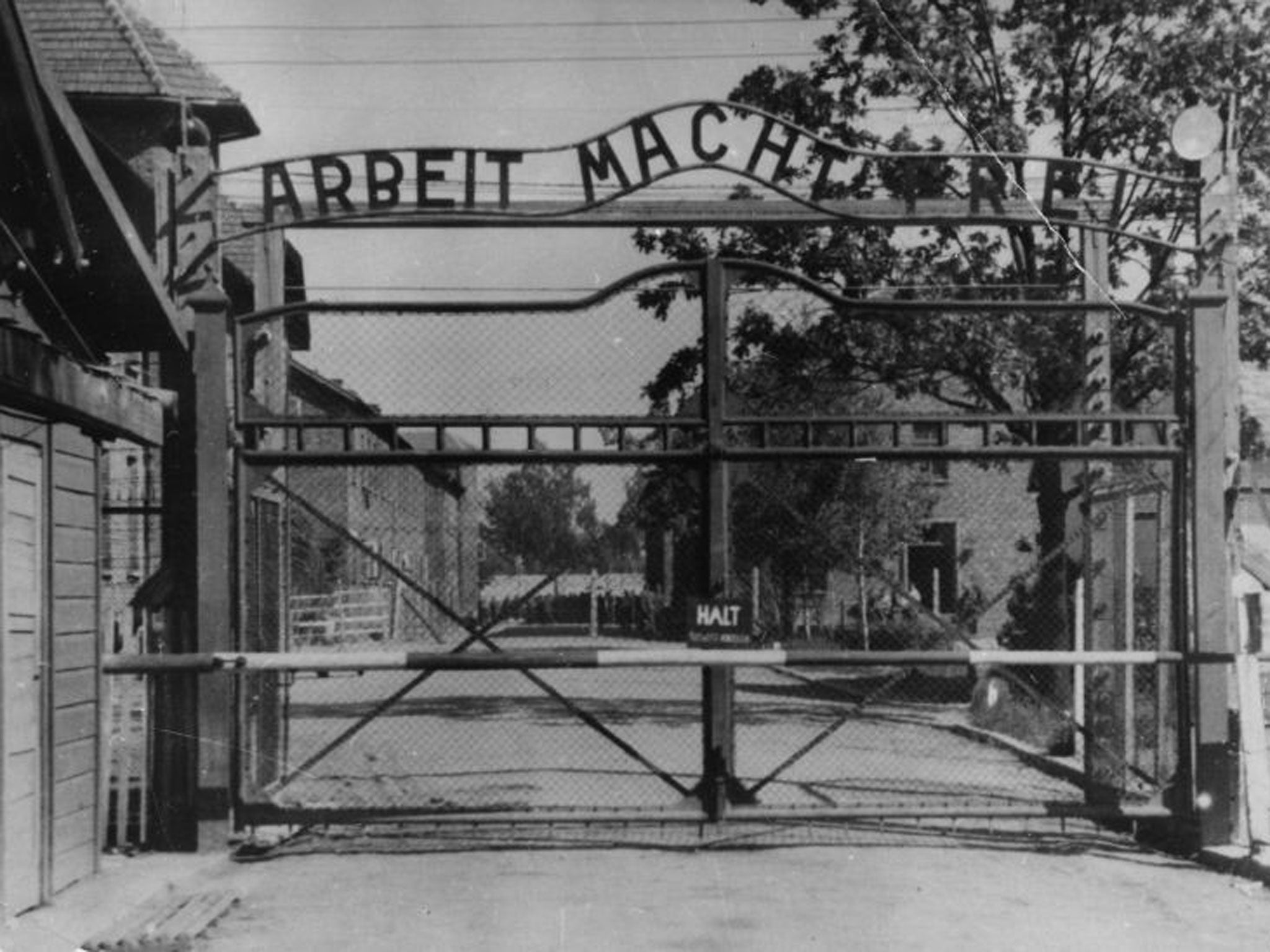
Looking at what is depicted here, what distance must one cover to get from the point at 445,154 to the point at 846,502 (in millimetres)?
17871

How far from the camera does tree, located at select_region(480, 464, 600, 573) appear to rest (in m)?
12.9

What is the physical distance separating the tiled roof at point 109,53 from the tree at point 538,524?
832cm

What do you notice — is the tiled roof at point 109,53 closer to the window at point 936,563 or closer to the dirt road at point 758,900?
the dirt road at point 758,900

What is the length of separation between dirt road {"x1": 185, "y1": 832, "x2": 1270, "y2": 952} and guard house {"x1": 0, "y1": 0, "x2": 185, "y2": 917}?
993 mm

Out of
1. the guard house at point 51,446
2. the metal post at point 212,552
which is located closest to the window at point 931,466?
the metal post at point 212,552

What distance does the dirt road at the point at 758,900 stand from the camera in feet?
22.8

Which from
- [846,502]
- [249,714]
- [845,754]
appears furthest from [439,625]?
[249,714]

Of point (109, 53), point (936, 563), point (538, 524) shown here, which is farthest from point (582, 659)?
point (936, 563)

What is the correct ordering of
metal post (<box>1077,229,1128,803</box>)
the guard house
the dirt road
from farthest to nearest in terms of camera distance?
metal post (<box>1077,229,1128,803</box>) → the dirt road → the guard house

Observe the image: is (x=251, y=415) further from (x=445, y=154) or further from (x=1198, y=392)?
(x=1198, y=392)

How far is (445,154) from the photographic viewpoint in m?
9.62

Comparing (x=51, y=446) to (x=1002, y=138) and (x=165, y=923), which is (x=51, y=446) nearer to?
(x=165, y=923)

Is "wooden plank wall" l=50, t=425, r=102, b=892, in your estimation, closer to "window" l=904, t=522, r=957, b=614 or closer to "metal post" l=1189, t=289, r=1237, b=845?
"metal post" l=1189, t=289, r=1237, b=845

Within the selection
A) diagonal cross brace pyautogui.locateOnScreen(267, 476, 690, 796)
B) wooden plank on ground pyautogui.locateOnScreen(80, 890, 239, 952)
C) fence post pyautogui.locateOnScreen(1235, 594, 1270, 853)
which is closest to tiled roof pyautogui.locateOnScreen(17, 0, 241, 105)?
diagonal cross brace pyautogui.locateOnScreen(267, 476, 690, 796)
